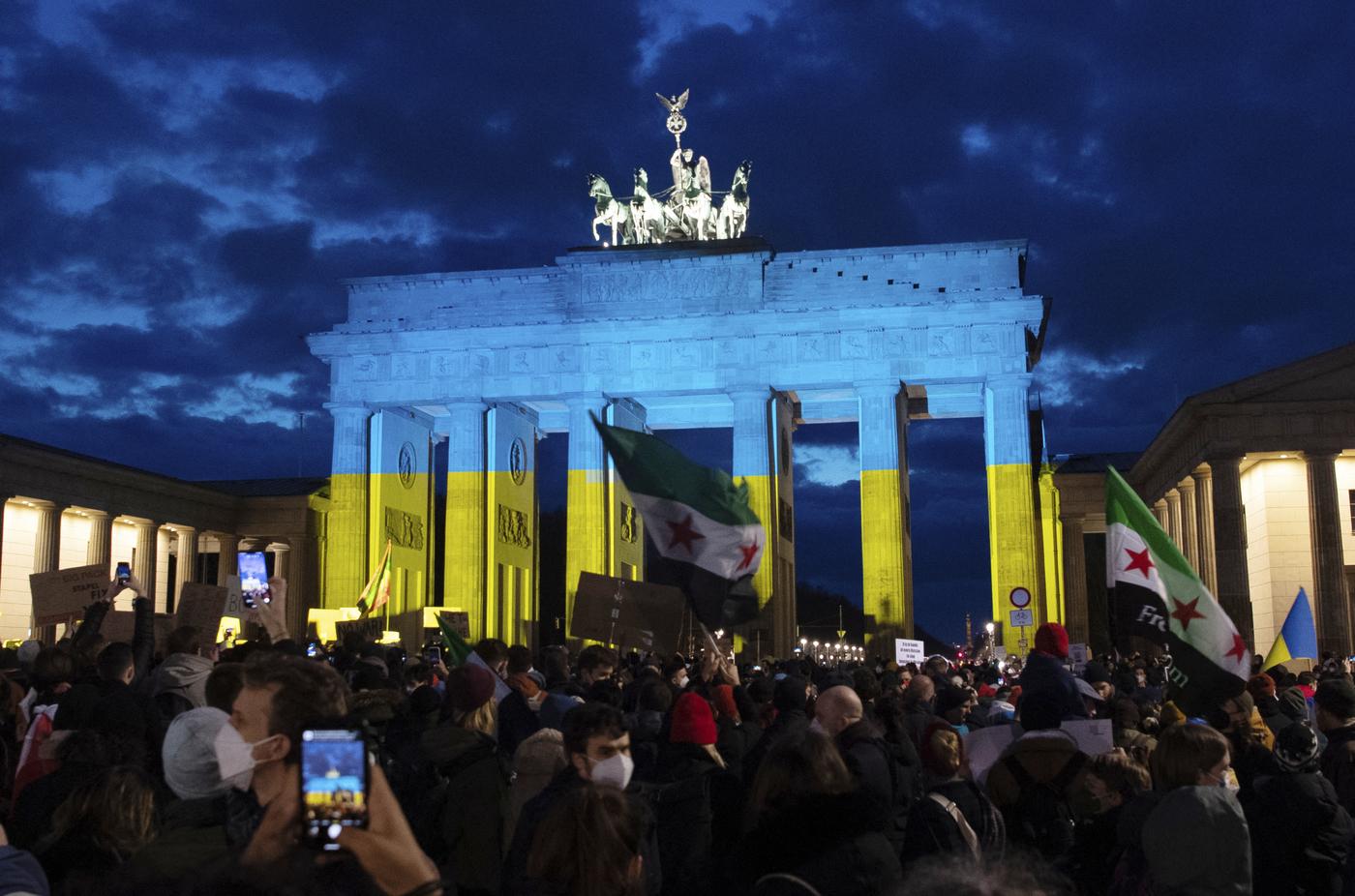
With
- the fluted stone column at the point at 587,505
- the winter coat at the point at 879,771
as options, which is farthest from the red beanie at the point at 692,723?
the fluted stone column at the point at 587,505

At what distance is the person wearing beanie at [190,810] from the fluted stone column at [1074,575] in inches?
2409

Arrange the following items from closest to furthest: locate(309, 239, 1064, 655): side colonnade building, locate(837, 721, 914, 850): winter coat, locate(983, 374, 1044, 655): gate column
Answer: locate(837, 721, 914, 850): winter coat
locate(983, 374, 1044, 655): gate column
locate(309, 239, 1064, 655): side colonnade building

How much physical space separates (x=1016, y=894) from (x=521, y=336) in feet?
192

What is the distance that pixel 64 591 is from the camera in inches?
714

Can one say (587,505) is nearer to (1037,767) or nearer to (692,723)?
(692,723)

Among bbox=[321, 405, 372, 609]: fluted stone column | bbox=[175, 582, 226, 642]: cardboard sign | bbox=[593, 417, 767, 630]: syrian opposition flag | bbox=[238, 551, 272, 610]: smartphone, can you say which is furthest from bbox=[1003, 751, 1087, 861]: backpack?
bbox=[321, 405, 372, 609]: fluted stone column

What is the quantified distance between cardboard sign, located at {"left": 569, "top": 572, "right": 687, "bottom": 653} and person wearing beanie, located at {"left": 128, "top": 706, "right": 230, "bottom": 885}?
9204 mm

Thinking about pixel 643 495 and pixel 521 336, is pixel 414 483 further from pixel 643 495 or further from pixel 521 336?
pixel 643 495

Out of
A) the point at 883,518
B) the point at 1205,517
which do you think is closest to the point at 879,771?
the point at 1205,517

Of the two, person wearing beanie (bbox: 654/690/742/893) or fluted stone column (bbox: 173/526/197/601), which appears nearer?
person wearing beanie (bbox: 654/690/742/893)

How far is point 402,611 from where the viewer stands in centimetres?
6144

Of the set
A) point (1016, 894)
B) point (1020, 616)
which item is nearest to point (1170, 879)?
point (1016, 894)

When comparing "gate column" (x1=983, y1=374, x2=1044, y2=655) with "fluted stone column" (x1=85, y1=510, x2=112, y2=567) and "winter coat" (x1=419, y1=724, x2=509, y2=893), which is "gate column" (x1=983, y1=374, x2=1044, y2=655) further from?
"winter coat" (x1=419, y1=724, x2=509, y2=893)

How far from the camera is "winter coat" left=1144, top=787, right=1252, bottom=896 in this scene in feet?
20.0
